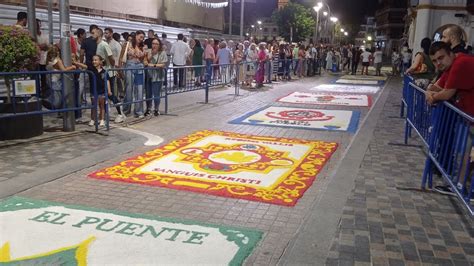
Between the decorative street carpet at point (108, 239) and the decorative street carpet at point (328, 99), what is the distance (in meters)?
10.4

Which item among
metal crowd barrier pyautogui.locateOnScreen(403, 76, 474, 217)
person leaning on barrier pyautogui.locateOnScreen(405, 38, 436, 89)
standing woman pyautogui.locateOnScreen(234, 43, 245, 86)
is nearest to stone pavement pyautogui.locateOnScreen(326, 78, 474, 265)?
metal crowd barrier pyautogui.locateOnScreen(403, 76, 474, 217)

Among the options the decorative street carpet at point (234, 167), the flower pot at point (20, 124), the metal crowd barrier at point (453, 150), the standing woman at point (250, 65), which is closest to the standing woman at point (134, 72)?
the flower pot at point (20, 124)

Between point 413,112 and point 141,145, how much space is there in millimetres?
4736

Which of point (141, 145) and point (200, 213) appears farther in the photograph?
point (141, 145)

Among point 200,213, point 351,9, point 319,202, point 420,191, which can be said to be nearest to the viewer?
point 200,213

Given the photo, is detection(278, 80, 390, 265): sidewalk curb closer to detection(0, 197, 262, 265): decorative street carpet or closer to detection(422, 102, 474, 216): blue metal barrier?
detection(0, 197, 262, 265): decorative street carpet

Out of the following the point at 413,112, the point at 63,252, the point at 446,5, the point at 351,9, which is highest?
the point at 351,9

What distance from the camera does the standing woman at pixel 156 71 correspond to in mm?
10844

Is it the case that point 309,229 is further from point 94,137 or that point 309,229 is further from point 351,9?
point 351,9

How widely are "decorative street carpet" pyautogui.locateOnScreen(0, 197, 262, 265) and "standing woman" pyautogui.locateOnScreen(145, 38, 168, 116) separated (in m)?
6.17

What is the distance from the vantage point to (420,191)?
582 centimetres

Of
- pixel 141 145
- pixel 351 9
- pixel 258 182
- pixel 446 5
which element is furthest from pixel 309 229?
pixel 351 9

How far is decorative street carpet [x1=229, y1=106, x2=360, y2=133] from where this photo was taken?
10.3 m

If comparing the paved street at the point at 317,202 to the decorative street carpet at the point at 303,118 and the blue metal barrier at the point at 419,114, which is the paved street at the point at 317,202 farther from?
the decorative street carpet at the point at 303,118
